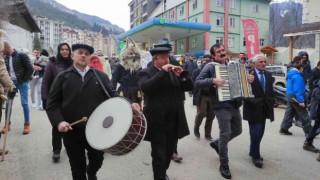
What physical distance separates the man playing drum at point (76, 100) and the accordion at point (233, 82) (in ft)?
5.53

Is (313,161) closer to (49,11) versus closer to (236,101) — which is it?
(236,101)

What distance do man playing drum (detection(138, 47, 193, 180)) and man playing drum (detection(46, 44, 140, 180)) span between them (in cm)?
55

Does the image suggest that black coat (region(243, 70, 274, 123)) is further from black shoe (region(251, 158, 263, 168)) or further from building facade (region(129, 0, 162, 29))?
building facade (region(129, 0, 162, 29))

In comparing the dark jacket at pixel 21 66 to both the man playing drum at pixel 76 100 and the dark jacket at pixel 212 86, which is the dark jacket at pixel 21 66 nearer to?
the man playing drum at pixel 76 100

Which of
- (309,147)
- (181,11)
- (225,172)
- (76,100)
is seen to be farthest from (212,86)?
(181,11)

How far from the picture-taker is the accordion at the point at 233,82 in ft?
13.4

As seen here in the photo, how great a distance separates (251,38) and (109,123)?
11387 millimetres

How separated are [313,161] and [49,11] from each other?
184 m

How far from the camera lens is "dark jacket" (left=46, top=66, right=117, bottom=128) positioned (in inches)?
120

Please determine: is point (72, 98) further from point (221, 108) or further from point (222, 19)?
point (222, 19)

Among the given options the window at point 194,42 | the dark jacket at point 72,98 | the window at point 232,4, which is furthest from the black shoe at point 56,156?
the window at point 232,4

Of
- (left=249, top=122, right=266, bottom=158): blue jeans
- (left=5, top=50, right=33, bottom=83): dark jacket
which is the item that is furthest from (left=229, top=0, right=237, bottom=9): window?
(left=249, top=122, right=266, bottom=158): blue jeans

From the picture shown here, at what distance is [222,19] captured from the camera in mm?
38750

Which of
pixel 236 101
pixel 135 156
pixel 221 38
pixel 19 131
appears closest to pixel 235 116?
pixel 236 101
